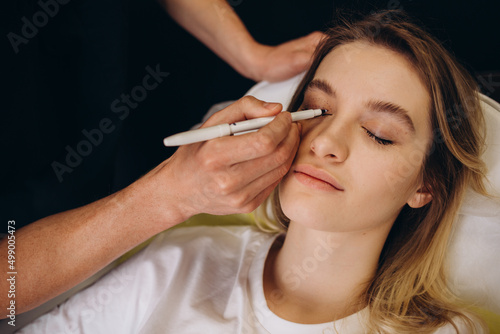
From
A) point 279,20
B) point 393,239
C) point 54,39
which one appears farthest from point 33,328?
point 279,20

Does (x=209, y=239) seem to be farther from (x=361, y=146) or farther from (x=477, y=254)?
(x=477, y=254)

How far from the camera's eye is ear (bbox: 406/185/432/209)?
43.0 inches

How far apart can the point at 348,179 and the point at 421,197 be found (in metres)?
0.29

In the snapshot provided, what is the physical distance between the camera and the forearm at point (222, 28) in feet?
4.58

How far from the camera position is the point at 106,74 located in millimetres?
1200

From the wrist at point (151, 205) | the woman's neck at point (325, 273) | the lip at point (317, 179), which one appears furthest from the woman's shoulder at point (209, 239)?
the lip at point (317, 179)

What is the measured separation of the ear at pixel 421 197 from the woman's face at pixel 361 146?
7 centimetres

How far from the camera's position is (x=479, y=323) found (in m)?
1.08

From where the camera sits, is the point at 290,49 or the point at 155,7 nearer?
the point at 290,49

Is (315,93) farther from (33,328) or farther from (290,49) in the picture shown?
(33,328)

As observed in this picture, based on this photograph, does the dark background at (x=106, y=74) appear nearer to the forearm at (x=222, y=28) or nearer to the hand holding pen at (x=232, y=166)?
the forearm at (x=222, y=28)

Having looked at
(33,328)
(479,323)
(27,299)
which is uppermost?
(27,299)

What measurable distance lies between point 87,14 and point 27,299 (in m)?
0.78

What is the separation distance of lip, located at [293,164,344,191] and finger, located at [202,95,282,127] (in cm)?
17
